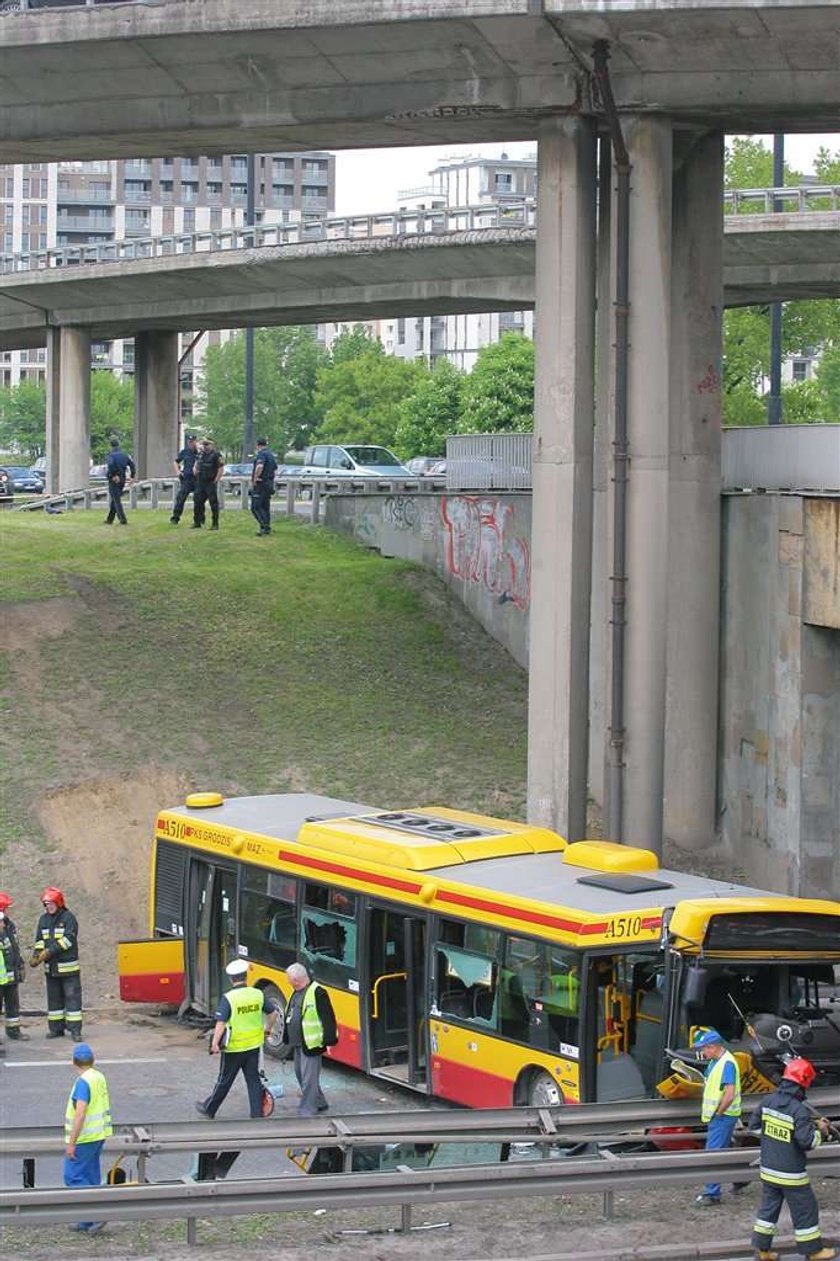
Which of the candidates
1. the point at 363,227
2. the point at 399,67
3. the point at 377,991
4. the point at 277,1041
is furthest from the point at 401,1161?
the point at 363,227

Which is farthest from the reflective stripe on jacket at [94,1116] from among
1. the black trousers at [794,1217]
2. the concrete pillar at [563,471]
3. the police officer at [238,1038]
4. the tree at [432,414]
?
the tree at [432,414]

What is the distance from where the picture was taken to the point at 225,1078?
16.3 m

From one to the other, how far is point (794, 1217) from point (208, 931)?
9595 mm

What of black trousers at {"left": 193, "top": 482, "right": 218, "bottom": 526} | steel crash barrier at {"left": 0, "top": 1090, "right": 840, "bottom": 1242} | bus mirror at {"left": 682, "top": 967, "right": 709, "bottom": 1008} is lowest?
steel crash barrier at {"left": 0, "top": 1090, "right": 840, "bottom": 1242}

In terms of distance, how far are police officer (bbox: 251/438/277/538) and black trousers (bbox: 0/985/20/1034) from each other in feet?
70.1

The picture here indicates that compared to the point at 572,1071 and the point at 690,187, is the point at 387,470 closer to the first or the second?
the point at 690,187

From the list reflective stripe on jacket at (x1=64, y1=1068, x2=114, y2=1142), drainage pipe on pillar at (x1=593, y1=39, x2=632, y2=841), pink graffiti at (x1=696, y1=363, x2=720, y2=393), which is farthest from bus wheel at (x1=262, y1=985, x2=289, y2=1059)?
pink graffiti at (x1=696, y1=363, x2=720, y2=393)

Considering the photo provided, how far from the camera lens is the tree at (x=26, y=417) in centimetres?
12688

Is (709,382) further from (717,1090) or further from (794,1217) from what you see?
(794,1217)

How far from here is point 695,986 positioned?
1475cm

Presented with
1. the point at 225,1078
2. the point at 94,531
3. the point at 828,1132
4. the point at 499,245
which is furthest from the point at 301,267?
the point at 828,1132

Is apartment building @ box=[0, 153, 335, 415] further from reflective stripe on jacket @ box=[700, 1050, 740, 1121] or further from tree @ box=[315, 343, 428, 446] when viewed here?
reflective stripe on jacket @ box=[700, 1050, 740, 1121]

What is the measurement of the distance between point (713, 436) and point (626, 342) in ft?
12.2

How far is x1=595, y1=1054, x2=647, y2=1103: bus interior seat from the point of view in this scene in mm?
15430
